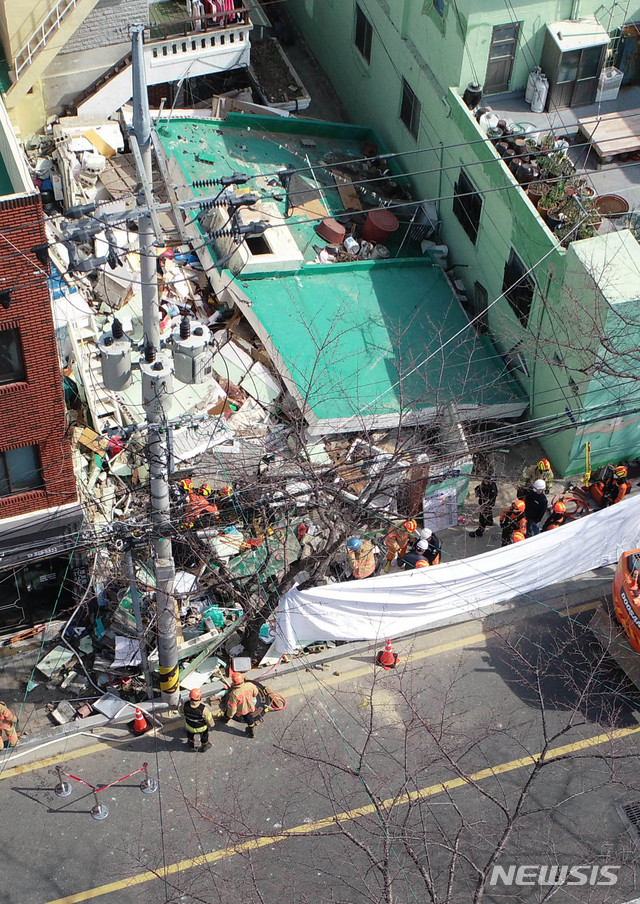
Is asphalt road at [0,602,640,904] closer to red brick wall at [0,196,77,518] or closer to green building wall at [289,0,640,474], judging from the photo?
red brick wall at [0,196,77,518]

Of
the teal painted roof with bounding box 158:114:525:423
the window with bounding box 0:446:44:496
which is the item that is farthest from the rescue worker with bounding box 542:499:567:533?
the window with bounding box 0:446:44:496

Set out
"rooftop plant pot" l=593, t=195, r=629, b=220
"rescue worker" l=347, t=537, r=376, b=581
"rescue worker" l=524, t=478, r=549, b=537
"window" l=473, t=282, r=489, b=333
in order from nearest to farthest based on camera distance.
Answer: "rescue worker" l=347, t=537, r=376, b=581 → "rescue worker" l=524, t=478, r=549, b=537 → "rooftop plant pot" l=593, t=195, r=629, b=220 → "window" l=473, t=282, r=489, b=333

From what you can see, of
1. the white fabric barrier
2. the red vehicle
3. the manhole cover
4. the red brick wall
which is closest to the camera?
the red brick wall

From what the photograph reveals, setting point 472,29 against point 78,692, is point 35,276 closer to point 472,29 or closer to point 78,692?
point 78,692

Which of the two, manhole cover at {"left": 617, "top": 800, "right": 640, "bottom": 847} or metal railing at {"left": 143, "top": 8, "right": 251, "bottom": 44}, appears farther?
metal railing at {"left": 143, "top": 8, "right": 251, "bottom": 44}

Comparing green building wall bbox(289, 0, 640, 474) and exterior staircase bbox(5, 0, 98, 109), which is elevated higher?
exterior staircase bbox(5, 0, 98, 109)

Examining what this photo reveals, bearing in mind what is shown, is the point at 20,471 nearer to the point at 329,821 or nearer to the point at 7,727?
the point at 7,727

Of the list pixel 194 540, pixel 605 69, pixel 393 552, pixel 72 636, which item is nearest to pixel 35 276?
pixel 194 540

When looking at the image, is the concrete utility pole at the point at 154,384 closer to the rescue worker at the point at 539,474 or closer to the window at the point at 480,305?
the rescue worker at the point at 539,474
